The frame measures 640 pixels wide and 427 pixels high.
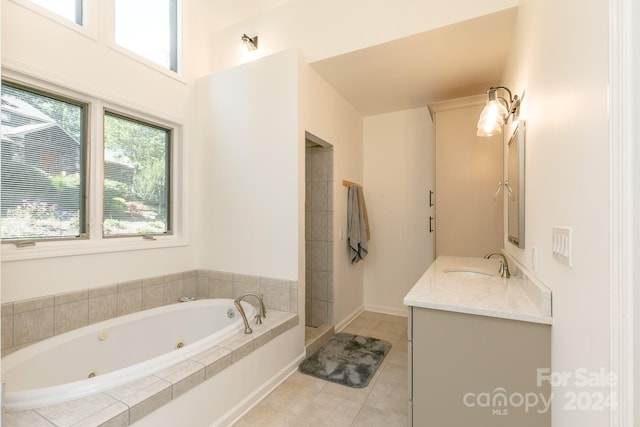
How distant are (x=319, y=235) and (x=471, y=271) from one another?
5.02 feet

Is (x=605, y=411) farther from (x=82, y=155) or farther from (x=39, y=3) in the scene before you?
(x=39, y=3)

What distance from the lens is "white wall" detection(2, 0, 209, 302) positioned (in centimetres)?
175

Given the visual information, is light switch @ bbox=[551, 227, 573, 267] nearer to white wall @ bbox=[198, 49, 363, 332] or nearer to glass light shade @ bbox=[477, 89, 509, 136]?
glass light shade @ bbox=[477, 89, 509, 136]

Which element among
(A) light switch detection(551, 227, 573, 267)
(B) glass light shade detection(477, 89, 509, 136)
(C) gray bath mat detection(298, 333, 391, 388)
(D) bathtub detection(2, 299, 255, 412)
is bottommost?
(C) gray bath mat detection(298, 333, 391, 388)

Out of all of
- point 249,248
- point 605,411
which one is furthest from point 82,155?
point 605,411

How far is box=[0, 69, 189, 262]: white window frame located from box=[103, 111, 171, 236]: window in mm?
61

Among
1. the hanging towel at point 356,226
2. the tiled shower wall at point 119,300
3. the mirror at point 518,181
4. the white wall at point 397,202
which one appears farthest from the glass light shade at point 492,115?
the tiled shower wall at point 119,300

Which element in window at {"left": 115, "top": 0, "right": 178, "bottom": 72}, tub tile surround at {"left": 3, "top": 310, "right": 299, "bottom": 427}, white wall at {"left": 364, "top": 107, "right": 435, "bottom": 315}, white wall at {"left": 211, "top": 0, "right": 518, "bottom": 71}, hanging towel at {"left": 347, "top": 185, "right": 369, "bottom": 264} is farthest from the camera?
white wall at {"left": 364, "top": 107, "right": 435, "bottom": 315}

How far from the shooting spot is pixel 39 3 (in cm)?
185

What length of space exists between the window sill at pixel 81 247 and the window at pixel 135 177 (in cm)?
10

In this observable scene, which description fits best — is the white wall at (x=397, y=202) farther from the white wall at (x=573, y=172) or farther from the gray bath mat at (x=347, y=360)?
the white wall at (x=573, y=172)

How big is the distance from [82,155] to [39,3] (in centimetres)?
97

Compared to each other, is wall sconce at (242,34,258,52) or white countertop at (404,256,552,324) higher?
wall sconce at (242,34,258,52)

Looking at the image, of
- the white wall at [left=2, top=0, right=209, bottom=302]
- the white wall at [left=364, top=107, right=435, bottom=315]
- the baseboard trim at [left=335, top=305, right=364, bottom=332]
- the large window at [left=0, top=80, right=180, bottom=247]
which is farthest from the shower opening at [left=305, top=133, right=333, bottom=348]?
the large window at [left=0, top=80, right=180, bottom=247]
